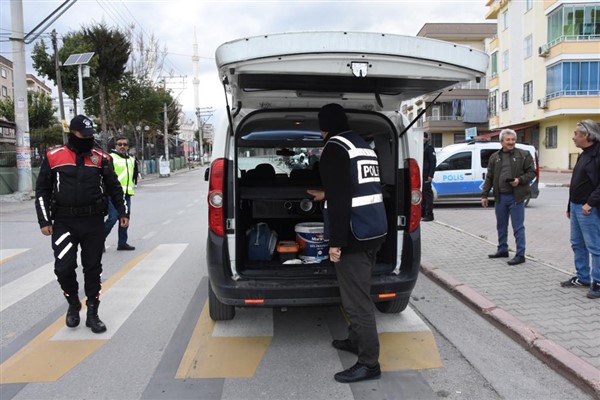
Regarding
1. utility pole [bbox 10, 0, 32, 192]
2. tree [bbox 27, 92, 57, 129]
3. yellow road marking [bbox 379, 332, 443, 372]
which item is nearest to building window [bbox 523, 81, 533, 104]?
utility pole [bbox 10, 0, 32, 192]

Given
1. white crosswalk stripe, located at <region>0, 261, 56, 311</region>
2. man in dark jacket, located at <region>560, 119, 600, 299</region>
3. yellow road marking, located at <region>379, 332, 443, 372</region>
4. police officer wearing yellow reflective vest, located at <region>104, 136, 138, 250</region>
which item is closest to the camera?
yellow road marking, located at <region>379, 332, 443, 372</region>

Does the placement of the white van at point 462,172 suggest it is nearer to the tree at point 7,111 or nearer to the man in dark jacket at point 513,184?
the man in dark jacket at point 513,184

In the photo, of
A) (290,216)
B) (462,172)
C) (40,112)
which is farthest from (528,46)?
(40,112)

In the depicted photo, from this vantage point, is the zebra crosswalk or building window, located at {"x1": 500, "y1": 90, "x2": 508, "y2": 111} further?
building window, located at {"x1": 500, "y1": 90, "x2": 508, "y2": 111}

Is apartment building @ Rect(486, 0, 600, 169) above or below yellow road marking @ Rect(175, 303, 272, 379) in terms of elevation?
above

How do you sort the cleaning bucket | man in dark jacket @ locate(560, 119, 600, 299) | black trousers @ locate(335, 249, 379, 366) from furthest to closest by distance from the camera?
1. man in dark jacket @ locate(560, 119, 600, 299)
2. the cleaning bucket
3. black trousers @ locate(335, 249, 379, 366)

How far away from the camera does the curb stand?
3374mm

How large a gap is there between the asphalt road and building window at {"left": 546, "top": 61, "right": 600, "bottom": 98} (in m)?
32.2

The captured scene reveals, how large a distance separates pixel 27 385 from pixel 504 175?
586cm

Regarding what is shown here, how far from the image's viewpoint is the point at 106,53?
31156 mm

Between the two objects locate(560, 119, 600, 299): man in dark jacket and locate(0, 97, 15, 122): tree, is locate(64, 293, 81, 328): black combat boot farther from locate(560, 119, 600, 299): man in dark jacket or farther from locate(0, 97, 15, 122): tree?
locate(0, 97, 15, 122): tree

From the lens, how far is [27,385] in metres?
3.51

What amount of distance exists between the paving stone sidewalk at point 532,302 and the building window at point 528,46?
3519cm

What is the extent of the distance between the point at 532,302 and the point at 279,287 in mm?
2817
